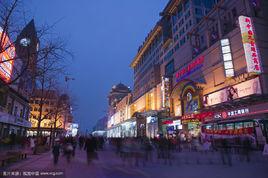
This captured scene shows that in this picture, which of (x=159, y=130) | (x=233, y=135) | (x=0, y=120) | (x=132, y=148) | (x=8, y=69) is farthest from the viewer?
(x=159, y=130)

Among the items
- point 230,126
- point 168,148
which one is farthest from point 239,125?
point 168,148

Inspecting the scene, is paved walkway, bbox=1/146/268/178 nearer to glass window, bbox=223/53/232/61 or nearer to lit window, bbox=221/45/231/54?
glass window, bbox=223/53/232/61

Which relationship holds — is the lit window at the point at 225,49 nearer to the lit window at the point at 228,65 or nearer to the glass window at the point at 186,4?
the lit window at the point at 228,65

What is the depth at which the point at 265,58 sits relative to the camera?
28297mm

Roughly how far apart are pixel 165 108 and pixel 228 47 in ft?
69.0

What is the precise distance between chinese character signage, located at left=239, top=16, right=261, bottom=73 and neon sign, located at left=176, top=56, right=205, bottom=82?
1065 centimetres

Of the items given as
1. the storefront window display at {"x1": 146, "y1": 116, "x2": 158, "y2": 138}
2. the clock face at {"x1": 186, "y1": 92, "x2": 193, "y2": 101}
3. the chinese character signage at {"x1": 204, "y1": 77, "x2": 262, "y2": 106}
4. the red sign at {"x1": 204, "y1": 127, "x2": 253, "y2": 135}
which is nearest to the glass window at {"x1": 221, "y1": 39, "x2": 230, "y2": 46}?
the chinese character signage at {"x1": 204, "y1": 77, "x2": 262, "y2": 106}

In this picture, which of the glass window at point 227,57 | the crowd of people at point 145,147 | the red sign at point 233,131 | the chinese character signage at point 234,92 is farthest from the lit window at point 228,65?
the crowd of people at point 145,147

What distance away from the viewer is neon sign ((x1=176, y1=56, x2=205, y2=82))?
3921 centimetres

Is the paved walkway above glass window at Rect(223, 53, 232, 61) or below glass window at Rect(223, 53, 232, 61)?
below

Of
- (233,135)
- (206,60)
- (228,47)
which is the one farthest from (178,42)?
(233,135)

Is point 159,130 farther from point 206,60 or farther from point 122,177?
point 122,177

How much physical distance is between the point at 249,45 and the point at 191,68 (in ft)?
49.0

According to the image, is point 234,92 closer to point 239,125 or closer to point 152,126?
point 239,125
